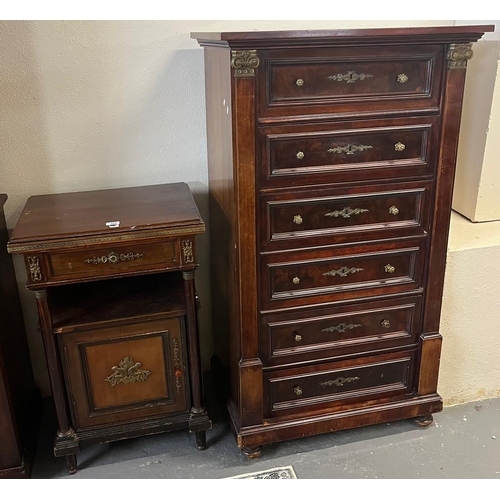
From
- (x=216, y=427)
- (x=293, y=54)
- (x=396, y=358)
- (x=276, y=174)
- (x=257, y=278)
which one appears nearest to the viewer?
(x=293, y=54)

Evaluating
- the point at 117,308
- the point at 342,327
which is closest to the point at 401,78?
the point at 342,327

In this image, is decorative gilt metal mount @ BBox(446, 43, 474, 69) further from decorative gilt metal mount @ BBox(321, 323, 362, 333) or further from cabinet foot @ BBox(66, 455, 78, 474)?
cabinet foot @ BBox(66, 455, 78, 474)

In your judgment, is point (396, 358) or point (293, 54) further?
point (396, 358)

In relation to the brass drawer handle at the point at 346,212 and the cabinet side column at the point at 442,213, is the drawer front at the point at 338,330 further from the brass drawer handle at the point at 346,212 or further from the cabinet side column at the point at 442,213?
the brass drawer handle at the point at 346,212

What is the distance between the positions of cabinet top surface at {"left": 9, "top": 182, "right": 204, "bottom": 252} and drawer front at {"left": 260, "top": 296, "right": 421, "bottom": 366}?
0.46 m

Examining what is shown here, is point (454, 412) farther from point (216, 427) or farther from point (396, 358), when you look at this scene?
point (216, 427)

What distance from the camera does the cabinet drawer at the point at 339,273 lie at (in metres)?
1.82

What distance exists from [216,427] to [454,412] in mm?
951

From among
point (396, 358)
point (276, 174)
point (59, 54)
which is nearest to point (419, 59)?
point (276, 174)

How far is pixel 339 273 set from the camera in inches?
73.5

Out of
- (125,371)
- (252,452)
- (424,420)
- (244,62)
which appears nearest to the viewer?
(244,62)

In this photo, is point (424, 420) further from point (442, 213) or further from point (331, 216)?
point (331, 216)

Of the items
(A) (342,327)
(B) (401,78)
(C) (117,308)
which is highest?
(B) (401,78)
